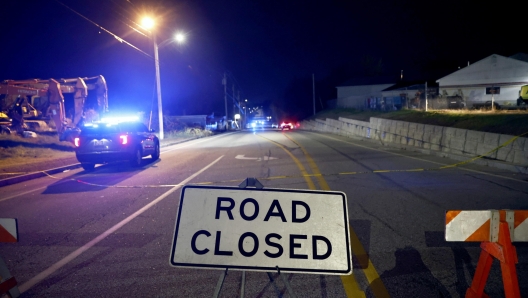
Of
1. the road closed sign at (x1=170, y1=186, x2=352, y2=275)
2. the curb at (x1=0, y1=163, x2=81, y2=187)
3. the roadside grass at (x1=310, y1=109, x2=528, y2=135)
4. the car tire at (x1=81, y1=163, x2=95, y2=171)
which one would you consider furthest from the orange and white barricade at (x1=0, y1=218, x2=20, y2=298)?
the roadside grass at (x1=310, y1=109, x2=528, y2=135)

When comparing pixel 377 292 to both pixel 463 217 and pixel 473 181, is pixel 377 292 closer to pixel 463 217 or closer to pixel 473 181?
pixel 463 217

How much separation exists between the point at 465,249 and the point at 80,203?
25.6 feet

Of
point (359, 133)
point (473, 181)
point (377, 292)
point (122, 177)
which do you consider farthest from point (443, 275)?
point (359, 133)

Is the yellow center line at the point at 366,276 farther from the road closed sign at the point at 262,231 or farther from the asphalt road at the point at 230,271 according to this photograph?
the road closed sign at the point at 262,231

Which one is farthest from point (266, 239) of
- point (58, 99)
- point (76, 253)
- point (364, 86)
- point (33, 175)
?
point (364, 86)

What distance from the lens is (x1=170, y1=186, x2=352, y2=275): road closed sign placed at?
11.4ft

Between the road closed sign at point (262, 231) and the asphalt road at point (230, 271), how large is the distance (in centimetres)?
142

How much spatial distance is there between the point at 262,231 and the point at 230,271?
2167 mm

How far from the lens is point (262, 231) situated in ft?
11.6

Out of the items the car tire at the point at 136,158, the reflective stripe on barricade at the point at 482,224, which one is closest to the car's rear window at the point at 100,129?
the car tire at the point at 136,158

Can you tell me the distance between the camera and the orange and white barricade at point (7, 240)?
168 inches

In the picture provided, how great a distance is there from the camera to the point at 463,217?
3.94m

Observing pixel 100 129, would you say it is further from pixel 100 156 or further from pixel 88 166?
pixel 88 166

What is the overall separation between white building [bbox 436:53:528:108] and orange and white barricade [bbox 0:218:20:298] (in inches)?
1259
